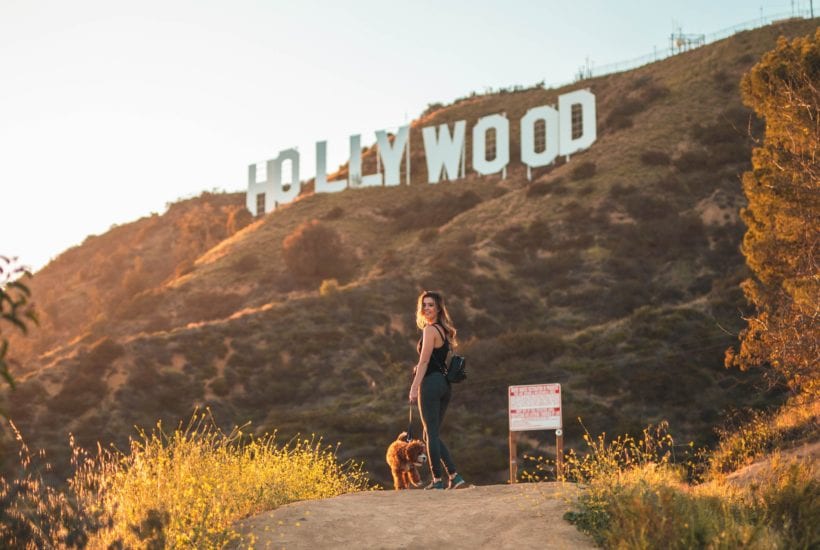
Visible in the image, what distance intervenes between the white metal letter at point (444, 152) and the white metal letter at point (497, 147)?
1264mm

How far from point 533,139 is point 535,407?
54458 millimetres

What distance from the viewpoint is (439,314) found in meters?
10.3

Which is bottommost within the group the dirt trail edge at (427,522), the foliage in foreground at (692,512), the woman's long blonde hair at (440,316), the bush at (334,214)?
the dirt trail edge at (427,522)

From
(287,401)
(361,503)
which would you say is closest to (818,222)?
(361,503)

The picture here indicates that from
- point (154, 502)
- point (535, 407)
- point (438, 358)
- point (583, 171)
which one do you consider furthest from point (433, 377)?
point (583, 171)

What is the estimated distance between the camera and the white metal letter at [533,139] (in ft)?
216

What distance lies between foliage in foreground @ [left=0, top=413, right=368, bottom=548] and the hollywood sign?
56.4 meters

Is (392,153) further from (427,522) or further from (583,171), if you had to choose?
(427,522)

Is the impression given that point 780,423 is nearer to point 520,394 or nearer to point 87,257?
point 520,394

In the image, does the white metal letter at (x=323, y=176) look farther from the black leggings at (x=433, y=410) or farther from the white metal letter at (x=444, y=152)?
the black leggings at (x=433, y=410)

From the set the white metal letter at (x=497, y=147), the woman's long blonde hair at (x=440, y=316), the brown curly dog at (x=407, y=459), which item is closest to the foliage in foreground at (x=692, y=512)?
the woman's long blonde hair at (x=440, y=316)

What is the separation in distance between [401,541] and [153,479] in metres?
2.56

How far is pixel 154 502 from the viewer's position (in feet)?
27.2

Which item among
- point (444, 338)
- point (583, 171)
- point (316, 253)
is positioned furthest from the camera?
point (316, 253)
